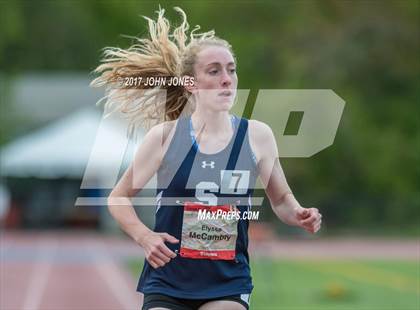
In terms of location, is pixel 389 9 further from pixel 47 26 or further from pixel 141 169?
pixel 141 169

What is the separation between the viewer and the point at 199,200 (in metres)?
4.72

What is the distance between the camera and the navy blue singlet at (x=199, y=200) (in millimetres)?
4656

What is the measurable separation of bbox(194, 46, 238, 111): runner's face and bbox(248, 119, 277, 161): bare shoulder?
16 centimetres

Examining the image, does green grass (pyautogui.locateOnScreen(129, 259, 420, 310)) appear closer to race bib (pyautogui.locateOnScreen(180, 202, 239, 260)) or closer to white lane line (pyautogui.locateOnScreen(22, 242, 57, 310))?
white lane line (pyautogui.locateOnScreen(22, 242, 57, 310))

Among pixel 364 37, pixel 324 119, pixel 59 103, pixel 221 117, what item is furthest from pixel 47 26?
pixel 221 117

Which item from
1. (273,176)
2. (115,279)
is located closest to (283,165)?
(115,279)

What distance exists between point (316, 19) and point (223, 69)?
130ft

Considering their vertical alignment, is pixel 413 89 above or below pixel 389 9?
below

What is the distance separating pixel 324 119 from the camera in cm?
3023

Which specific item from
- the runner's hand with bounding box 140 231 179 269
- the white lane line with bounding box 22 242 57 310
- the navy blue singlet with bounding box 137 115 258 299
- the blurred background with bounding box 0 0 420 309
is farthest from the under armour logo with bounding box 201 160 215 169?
the blurred background with bounding box 0 0 420 309

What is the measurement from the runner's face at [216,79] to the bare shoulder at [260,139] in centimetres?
16

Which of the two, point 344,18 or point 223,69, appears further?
point 344,18

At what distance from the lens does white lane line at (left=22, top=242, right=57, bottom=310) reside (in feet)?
45.7

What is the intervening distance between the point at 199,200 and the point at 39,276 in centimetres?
1482
